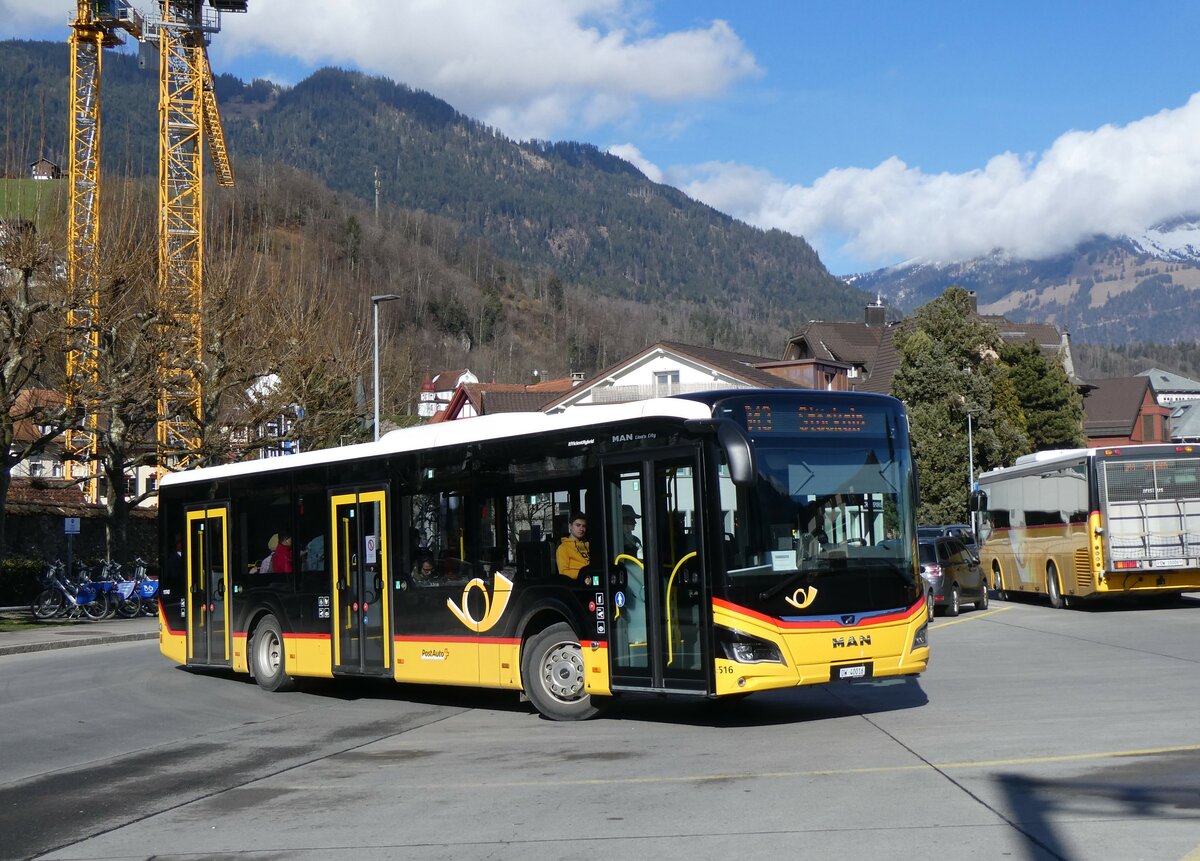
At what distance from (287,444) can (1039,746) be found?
39875mm

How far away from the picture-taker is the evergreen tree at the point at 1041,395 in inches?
2894

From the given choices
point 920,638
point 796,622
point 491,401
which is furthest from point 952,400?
point 796,622

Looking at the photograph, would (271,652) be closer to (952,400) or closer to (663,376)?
(952,400)

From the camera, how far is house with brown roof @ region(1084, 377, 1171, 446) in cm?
11639

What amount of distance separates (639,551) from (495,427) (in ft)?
8.45

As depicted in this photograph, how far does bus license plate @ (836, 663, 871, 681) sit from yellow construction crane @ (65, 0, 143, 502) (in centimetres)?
2571

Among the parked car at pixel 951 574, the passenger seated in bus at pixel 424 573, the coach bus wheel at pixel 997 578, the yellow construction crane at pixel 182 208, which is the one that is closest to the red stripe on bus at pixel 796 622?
the passenger seated in bus at pixel 424 573

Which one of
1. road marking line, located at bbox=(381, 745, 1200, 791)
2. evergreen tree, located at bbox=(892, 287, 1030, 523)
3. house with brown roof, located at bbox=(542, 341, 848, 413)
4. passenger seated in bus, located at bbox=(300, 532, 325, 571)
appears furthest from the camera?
house with brown roof, located at bbox=(542, 341, 848, 413)

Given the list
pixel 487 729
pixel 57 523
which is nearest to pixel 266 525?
pixel 487 729

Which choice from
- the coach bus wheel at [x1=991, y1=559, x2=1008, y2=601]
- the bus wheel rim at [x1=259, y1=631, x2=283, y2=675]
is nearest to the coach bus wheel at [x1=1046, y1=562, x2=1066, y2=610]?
the coach bus wheel at [x1=991, y1=559, x2=1008, y2=601]

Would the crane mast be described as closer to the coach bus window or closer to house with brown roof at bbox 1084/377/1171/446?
the coach bus window

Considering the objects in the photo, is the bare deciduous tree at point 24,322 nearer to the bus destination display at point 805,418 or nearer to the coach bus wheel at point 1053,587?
the coach bus wheel at point 1053,587

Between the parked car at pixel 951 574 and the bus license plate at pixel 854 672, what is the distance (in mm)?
17701

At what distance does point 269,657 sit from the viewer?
1811 centimetres
